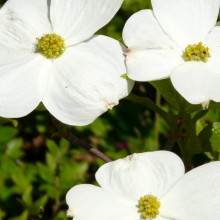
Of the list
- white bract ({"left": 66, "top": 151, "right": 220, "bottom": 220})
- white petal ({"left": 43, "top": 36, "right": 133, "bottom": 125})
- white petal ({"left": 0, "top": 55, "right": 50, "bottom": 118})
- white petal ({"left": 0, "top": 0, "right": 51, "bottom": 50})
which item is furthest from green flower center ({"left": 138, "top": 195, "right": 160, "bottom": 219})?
white petal ({"left": 0, "top": 0, "right": 51, "bottom": 50})

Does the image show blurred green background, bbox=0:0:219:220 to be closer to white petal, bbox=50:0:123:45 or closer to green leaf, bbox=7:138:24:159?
green leaf, bbox=7:138:24:159

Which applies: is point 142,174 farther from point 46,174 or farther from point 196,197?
point 46,174

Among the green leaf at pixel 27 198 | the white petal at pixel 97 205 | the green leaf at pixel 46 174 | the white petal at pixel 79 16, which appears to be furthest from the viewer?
the green leaf at pixel 46 174

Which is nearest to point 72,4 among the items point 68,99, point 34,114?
point 68,99

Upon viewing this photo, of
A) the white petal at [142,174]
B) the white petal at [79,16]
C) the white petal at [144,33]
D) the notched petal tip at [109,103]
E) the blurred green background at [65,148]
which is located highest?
the white petal at [79,16]

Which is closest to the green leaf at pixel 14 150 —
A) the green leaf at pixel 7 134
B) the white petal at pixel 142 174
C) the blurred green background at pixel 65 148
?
the blurred green background at pixel 65 148

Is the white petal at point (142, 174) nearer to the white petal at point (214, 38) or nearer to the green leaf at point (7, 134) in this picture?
the white petal at point (214, 38)

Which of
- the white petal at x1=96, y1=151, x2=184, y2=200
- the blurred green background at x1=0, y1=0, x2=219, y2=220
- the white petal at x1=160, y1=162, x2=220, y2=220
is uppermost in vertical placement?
the white petal at x1=96, y1=151, x2=184, y2=200
